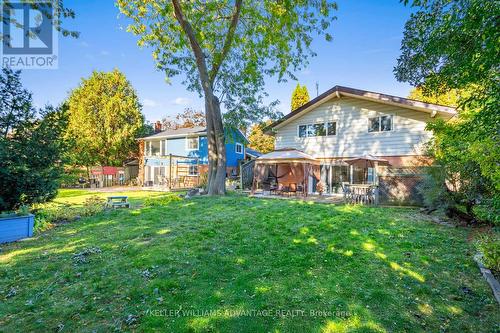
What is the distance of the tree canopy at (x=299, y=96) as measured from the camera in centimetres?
2902

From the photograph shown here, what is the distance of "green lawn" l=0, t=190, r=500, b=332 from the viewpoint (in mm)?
2697

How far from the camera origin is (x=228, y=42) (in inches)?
536

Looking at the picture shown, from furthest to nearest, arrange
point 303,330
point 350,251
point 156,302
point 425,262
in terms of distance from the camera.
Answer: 1. point 350,251
2. point 425,262
3. point 156,302
4. point 303,330

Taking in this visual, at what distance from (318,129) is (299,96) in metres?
14.6

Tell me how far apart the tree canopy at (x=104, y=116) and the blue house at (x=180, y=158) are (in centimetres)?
324

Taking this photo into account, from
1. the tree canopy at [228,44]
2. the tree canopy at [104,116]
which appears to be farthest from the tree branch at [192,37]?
the tree canopy at [104,116]

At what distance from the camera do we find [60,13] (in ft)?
17.9

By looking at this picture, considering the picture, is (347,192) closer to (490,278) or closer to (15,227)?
(490,278)

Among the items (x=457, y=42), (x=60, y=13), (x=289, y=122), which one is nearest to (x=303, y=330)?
(x=457, y=42)

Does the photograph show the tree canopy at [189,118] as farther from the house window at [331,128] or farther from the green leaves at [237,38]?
the house window at [331,128]

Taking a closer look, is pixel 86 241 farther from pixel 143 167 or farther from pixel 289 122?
pixel 143 167

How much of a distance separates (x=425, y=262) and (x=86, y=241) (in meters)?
6.75

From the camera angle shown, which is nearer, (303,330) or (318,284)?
(303,330)

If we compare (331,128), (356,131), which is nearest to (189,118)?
(331,128)
